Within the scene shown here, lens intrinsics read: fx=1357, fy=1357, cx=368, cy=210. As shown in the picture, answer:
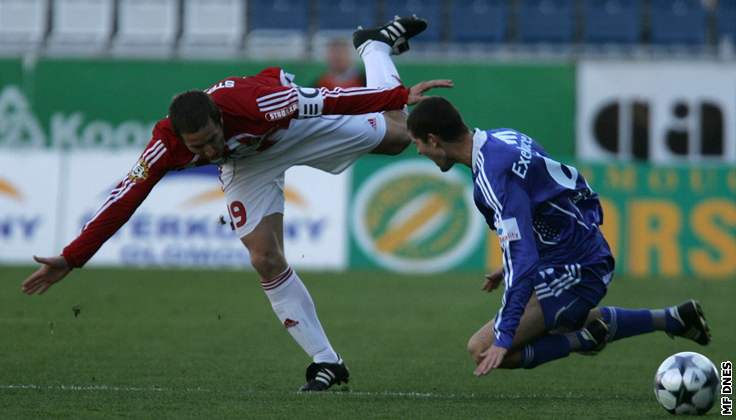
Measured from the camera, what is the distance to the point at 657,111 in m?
21.2

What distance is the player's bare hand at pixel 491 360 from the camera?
6.30 m

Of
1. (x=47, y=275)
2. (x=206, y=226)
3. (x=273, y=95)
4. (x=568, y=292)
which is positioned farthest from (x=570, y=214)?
(x=206, y=226)

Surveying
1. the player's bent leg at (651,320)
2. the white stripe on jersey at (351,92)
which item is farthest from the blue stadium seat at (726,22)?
the white stripe on jersey at (351,92)

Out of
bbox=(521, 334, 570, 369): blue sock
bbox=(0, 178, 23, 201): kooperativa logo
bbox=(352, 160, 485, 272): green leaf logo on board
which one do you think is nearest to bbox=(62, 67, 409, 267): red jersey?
bbox=(521, 334, 570, 369): blue sock

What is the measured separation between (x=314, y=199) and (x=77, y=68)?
603 cm

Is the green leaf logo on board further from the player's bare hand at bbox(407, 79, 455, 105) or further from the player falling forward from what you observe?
the player's bare hand at bbox(407, 79, 455, 105)

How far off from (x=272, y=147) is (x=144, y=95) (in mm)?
13831

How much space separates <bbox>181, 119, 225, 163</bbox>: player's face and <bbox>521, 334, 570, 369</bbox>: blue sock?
197 centimetres

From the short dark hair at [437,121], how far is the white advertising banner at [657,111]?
46.7ft

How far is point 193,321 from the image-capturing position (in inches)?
468

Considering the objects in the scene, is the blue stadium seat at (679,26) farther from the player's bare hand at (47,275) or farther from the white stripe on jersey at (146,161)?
the player's bare hand at (47,275)

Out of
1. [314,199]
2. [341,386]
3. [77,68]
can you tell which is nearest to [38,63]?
[77,68]

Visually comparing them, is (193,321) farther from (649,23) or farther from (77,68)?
(649,23)

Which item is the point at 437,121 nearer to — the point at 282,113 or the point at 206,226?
the point at 282,113
